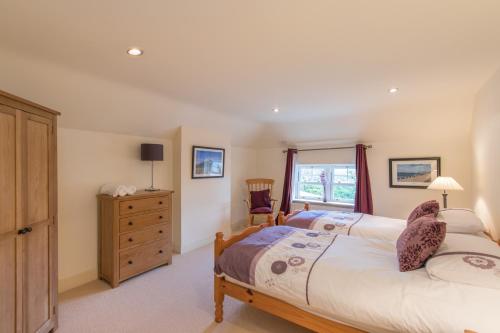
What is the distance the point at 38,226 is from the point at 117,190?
3.43 ft

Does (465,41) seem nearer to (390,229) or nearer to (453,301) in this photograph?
(453,301)

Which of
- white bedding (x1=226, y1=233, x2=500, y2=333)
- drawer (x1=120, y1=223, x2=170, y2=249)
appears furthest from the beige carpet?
white bedding (x1=226, y1=233, x2=500, y2=333)

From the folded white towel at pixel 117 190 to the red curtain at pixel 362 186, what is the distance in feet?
12.8

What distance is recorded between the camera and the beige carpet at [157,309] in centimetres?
212

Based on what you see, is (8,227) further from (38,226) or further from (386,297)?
(386,297)

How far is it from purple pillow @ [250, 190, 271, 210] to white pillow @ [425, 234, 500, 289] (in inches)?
136

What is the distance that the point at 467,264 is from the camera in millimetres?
1512

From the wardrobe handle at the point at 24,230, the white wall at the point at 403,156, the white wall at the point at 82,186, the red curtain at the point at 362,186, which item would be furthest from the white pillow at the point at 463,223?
the white wall at the point at 82,186

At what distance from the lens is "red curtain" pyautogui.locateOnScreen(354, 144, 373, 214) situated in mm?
4449

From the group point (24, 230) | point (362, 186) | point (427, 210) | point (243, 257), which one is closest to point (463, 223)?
point (427, 210)

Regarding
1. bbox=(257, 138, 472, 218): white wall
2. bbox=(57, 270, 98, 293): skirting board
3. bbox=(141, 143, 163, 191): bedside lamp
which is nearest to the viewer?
bbox=(57, 270, 98, 293): skirting board

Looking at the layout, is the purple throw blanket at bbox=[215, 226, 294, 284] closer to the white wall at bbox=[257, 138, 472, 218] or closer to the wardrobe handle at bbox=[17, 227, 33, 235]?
the wardrobe handle at bbox=[17, 227, 33, 235]

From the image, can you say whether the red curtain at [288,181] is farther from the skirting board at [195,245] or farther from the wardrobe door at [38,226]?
the wardrobe door at [38,226]

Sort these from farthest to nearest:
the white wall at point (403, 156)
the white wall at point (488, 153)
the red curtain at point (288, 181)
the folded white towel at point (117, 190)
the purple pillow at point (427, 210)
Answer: the red curtain at point (288, 181), the white wall at point (403, 156), the folded white towel at point (117, 190), the purple pillow at point (427, 210), the white wall at point (488, 153)
